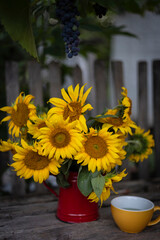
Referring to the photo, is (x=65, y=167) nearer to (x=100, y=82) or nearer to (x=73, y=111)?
(x=73, y=111)

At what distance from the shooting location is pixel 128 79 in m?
4.09

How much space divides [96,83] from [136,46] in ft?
8.54

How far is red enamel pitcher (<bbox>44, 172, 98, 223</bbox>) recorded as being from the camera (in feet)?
3.09

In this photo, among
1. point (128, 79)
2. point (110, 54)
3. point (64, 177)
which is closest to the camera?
point (64, 177)

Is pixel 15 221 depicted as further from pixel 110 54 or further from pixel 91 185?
pixel 110 54

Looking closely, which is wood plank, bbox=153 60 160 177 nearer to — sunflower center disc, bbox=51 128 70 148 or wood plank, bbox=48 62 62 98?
wood plank, bbox=48 62 62 98

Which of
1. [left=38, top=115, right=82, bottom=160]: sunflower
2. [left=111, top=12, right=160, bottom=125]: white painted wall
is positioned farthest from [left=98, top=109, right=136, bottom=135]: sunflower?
[left=111, top=12, right=160, bottom=125]: white painted wall

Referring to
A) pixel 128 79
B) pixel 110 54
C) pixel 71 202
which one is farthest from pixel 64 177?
pixel 110 54

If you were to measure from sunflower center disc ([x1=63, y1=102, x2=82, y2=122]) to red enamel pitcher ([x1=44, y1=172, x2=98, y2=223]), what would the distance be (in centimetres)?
22

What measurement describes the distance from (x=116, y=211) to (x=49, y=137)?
332mm

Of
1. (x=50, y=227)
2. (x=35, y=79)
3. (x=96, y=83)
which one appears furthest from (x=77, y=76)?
(x=50, y=227)

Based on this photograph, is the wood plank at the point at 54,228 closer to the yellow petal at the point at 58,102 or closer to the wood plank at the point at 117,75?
the yellow petal at the point at 58,102

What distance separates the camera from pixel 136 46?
4.09 metres

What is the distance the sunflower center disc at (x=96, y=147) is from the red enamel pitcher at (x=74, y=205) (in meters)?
0.17
